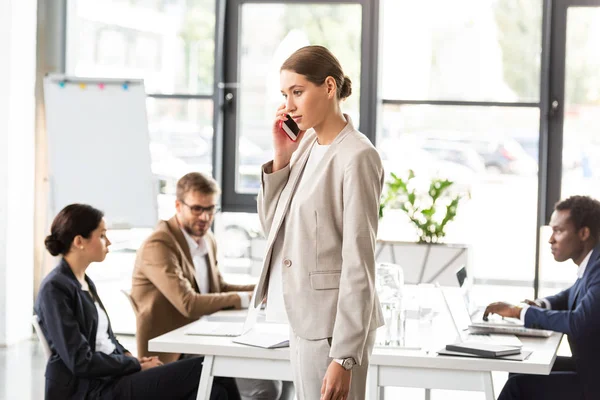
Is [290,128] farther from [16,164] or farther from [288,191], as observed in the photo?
[16,164]

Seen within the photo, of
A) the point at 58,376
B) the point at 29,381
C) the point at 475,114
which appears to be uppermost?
the point at 475,114

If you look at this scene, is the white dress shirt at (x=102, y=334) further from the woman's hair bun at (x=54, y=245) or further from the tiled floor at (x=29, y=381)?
the tiled floor at (x=29, y=381)

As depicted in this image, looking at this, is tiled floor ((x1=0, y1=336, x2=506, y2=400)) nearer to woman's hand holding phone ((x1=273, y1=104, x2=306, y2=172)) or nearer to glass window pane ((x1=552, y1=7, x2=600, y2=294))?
glass window pane ((x1=552, y1=7, x2=600, y2=294))

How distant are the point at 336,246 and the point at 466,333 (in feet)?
5.06

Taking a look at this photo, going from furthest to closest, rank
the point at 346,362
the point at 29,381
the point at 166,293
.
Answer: the point at 29,381, the point at 166,293, the point at 346,362

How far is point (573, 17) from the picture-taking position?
247 inches

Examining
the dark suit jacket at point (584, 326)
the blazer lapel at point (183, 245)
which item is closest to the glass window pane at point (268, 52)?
the blazer lapel at point (183, 245)

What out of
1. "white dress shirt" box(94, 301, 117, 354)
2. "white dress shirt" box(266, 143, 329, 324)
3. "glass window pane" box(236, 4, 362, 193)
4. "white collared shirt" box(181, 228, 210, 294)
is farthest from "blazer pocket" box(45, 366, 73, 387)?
"glass window pane" box(236, 4, 362, 193)

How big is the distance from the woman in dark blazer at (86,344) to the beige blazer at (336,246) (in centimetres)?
130

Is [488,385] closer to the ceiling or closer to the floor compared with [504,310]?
closer to the floor

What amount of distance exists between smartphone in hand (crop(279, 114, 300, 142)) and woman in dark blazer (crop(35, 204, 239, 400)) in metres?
1.34

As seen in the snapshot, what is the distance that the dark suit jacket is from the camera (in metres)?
3.36

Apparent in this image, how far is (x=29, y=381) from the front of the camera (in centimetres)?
519

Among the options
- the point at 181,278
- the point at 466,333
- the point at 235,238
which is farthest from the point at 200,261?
the point at 235,238
